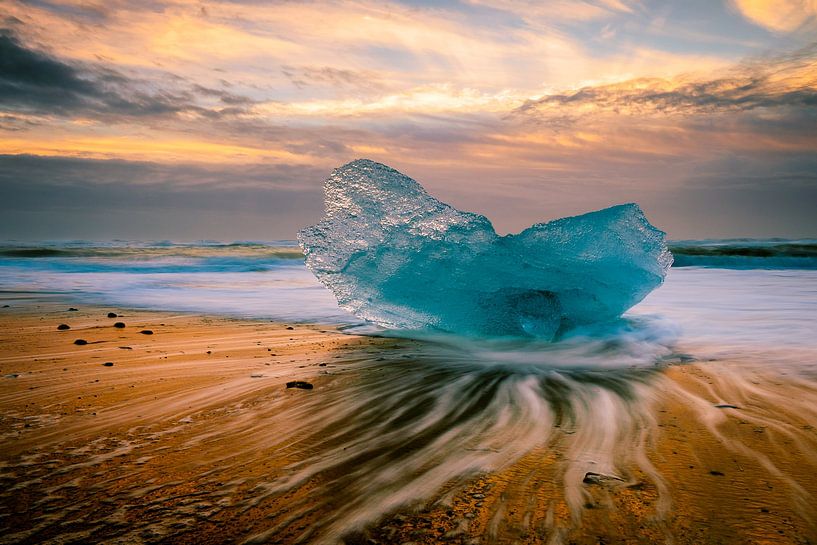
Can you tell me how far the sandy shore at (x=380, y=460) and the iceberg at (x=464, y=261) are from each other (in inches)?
54.2

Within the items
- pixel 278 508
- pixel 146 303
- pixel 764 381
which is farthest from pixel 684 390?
pixel 146 303

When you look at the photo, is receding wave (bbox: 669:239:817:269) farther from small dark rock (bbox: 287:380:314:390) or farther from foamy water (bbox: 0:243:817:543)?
small dark rock (bbox: 287:380:314:390)

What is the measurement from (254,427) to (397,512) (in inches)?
37.3

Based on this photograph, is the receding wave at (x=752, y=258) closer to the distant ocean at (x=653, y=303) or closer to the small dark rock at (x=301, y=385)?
the distant ocean at (x=653, y=303)

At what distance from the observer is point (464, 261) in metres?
4.59

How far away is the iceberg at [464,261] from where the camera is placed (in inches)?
179

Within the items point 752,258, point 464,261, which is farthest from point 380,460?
point 752,258

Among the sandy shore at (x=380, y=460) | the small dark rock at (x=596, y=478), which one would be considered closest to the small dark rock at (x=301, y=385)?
the sandy shore at (x=380, y=460)

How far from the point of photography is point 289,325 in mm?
5410

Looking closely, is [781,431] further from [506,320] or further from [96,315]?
[96,315]

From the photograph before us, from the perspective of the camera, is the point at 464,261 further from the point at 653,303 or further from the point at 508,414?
the point at 653,303

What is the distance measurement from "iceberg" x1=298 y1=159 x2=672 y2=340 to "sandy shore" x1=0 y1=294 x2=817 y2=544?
1.38 metres

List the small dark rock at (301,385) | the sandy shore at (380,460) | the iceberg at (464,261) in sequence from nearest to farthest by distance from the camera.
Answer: the sandy shore at (380,460) → the small dark rock at (301,385) → the iceberg at (464,261)

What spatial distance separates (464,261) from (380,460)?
281 centimetres
